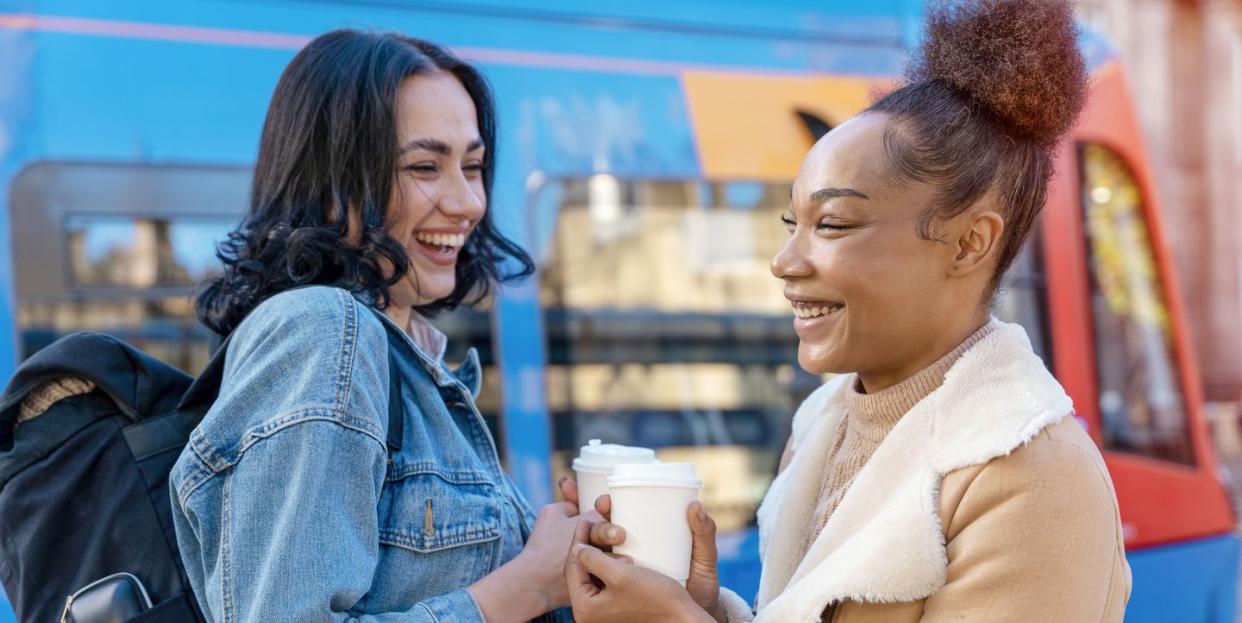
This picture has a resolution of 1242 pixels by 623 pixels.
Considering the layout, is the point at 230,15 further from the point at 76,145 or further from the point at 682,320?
the point at 682,320

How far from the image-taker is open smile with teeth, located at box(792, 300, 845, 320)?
165cm

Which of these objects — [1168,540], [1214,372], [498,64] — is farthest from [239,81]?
[1214,372]

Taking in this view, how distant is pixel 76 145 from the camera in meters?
3.44

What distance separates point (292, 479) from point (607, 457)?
472mm

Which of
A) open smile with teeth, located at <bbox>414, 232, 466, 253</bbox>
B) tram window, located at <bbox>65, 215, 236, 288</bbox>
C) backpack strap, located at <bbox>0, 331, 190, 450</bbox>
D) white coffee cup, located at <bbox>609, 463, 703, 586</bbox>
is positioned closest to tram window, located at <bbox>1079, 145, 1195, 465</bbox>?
tram window, located at <bbox>65, 215, 236, 288</bbox>

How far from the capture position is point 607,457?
187 centimetres

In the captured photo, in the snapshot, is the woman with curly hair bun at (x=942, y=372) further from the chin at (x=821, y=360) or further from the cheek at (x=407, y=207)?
the cheek at (x=407, y=207)

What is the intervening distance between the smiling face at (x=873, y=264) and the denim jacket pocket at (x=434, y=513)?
1.82ft

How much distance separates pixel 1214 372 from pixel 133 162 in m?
13.9

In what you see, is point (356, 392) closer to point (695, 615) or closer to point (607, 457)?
point (607, 457)

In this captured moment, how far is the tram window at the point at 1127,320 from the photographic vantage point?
4.87 metres

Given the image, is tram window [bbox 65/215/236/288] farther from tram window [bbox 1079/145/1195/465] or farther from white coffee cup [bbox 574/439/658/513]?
tram window [bbox 1079/145/1195/465]

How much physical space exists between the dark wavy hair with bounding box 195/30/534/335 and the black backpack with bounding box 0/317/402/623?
171mm

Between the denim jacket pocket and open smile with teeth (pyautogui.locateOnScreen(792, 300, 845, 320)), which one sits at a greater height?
open smile with teeth (pyautogui.locateOnScreen(792, 300, 845, 320))
